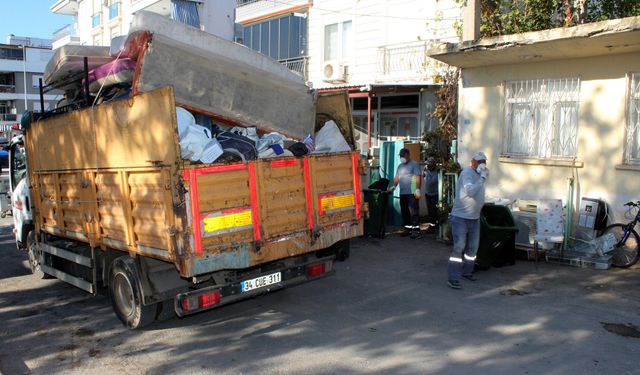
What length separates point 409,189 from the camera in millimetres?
10531

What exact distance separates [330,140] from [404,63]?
11.4m

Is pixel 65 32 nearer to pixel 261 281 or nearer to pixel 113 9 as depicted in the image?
pixel 113 9

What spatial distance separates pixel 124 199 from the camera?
518 cm

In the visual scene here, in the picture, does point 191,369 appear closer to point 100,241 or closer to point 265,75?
point 100,241

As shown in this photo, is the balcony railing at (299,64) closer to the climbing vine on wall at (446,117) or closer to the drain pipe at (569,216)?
the climbing vine on wall at (446,117)

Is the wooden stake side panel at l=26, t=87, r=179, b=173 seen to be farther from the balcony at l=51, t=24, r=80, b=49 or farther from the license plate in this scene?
the balcony at l=51, t=24, r=80, b=49

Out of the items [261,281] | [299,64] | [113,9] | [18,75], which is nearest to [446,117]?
[261,281]

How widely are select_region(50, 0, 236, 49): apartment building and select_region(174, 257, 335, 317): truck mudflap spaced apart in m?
18.3

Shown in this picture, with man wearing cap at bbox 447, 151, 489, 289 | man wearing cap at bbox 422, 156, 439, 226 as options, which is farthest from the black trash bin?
man wearing cap at bbox 422, 156, 439, 226

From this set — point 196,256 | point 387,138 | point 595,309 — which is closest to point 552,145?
point 595,309

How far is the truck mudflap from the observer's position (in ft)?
15.8

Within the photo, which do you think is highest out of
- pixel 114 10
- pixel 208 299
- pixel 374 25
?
pixel 114 10

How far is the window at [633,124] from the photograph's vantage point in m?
7.90

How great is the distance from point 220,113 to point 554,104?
5794 mm
